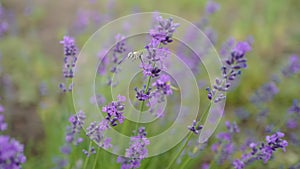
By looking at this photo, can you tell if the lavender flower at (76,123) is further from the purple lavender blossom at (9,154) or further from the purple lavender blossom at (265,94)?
the purple lavender blossom at (265,94)

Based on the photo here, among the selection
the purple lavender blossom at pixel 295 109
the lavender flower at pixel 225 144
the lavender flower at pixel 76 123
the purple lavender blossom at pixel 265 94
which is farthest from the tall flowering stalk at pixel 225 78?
the purple lavender blossom at pixel 265 94

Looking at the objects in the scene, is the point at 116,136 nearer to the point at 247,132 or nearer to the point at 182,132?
the point at 182,132

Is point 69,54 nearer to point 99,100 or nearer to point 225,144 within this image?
point 99,100

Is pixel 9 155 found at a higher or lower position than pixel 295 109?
lower

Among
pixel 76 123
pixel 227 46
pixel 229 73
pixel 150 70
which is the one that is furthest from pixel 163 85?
pixel 227 46

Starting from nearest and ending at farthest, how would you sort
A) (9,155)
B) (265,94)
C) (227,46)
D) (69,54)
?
(9,155) < (69,54) < (227,46) < (265,94)

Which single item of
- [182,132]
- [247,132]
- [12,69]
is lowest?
[182,132]

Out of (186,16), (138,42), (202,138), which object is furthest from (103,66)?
(186,16)

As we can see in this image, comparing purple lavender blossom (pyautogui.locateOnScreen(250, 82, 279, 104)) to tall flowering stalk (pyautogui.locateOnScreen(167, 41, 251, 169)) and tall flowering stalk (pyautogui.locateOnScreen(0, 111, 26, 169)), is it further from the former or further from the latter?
tall flowering stalk (pyautogui.locateOnScreen(0, 111, 26, 169))
